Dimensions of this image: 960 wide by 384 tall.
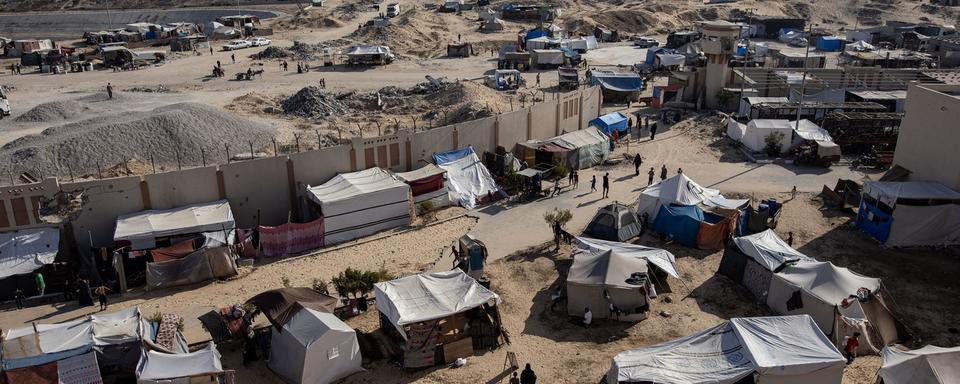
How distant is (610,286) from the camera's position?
17.4m

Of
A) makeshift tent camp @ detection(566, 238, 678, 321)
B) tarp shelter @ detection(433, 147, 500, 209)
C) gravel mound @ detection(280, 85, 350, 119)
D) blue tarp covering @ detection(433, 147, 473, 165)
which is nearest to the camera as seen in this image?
makeshift tent camp @ detection(566, 238, 678, 321)

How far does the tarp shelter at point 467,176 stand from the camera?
26.3 m

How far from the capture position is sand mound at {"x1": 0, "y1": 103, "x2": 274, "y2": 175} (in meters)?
27.8

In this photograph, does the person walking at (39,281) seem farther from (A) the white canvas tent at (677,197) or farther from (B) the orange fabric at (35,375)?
(A) the white canvas tent at (677,197)

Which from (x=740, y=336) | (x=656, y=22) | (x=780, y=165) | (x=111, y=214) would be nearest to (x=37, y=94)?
(x=111, y=214)

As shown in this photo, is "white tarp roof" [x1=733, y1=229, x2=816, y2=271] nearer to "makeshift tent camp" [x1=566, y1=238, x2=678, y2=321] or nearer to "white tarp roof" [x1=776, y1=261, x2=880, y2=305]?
"white tarp roof" [x1=776, y1=261, x2=880, y2=305]

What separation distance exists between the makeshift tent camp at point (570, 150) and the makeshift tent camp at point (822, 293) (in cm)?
1121

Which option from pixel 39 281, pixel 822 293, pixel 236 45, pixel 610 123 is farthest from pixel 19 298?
pixel 236 45

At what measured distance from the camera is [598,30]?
7525 cm

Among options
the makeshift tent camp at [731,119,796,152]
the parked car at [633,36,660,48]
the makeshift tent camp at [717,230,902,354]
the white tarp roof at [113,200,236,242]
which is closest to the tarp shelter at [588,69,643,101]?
the makeshift tent camp at [731,119,796,152]

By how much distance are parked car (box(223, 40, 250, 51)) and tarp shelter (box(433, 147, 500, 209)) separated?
4481 centimetres

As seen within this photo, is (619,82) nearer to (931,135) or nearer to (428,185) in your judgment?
(931,135)

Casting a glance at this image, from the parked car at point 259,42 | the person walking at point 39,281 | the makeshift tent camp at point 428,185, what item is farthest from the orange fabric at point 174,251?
the parked car at point 259,42

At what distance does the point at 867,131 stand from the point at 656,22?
167ft
